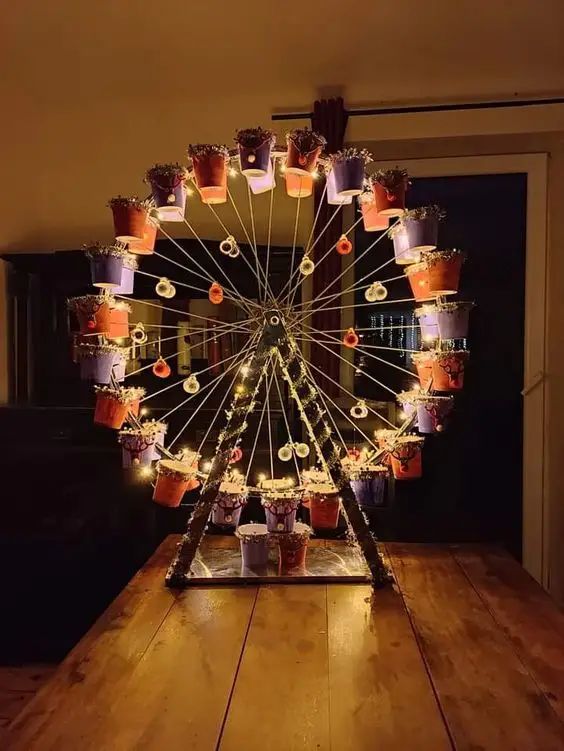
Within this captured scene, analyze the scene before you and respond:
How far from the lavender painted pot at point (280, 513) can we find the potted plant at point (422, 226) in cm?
78

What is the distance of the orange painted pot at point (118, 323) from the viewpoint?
1.78 metres

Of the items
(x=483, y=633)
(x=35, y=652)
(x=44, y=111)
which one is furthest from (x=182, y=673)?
(x=44, y=111)

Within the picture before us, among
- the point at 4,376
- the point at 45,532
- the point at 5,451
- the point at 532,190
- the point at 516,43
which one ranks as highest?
the point at 516,43

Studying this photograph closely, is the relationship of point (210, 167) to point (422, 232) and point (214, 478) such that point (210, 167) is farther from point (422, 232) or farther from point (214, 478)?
point (214, 478)

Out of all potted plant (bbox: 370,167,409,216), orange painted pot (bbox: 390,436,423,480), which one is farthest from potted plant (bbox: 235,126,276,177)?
orange painted pot (bbox: 390,436,423,480)

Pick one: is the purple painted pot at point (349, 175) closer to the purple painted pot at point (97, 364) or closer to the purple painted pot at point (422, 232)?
the purple painted pot at point (422, 232)

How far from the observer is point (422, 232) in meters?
1.66

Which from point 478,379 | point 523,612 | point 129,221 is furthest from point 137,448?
point 478,379

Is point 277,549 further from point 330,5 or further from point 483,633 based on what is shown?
point 330,5

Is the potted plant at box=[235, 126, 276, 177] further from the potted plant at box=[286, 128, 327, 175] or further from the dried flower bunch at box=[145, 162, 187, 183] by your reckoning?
the dried flower bunch at box=[145, 162, 187, 183]

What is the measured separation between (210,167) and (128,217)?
259 millimetres

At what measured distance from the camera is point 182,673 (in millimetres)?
1262

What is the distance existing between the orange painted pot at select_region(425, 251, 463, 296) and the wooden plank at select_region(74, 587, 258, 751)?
945 millimetres

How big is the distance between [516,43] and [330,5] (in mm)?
750
